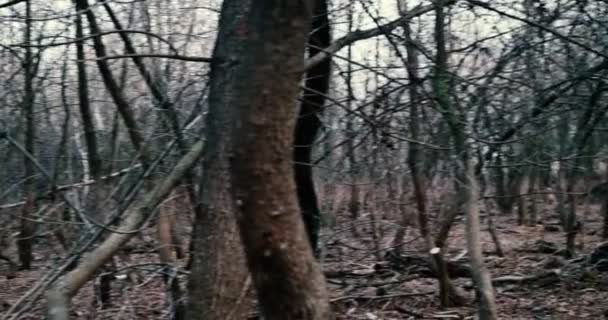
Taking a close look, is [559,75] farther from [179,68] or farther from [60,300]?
[60,300]

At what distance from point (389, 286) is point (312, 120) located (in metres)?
2.09

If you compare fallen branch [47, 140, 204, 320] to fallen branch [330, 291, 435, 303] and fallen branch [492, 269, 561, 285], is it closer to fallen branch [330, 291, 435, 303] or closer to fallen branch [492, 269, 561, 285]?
fallen branch [330, 291, 435, 303]

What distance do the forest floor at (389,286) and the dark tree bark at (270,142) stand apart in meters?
3.52

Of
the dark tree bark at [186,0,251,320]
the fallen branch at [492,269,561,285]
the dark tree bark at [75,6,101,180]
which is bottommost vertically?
the fallen branch at [492,269,561,285]

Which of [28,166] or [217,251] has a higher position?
[28,166]

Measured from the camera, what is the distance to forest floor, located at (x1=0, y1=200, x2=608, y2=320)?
7730 millimetres

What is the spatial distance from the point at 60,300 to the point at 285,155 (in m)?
2.46

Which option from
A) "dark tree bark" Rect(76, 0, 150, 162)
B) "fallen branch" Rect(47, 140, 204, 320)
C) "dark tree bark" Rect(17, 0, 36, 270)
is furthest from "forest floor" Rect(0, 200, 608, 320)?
"dark tree bark" Rect(76, 0, 150, 162)

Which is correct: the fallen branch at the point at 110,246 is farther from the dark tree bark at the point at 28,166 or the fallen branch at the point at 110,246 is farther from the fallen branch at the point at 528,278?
the fallen branch at the point at 528,278

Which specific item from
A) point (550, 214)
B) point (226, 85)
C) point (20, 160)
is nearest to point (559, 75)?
point (226, 85)

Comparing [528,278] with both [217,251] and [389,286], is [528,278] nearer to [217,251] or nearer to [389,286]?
[389,286]

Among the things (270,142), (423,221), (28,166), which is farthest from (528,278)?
(270,142)

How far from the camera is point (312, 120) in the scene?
24.9ft

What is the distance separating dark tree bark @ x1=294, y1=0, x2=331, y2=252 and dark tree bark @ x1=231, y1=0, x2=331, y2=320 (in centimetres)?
345
